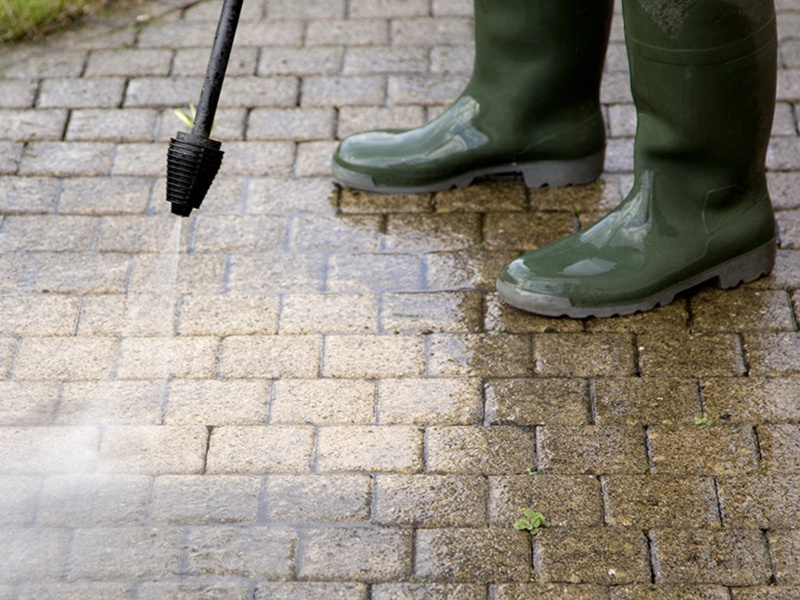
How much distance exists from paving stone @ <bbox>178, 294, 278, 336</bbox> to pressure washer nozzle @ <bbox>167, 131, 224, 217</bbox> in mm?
406

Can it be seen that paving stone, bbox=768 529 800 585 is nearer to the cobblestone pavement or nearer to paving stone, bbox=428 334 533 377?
the cobblestone pavement

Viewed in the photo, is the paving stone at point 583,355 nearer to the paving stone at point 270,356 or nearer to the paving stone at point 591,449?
the paving stone at point 591,449

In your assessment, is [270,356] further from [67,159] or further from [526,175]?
[67,159]

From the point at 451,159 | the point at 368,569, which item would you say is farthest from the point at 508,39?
the point at 368,569

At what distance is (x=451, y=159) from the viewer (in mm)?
3375

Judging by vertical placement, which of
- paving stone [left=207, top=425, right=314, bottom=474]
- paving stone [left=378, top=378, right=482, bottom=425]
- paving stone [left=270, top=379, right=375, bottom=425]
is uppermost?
paving stone [left=207, top=425, right=314, bottom=474]

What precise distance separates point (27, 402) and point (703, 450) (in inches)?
60.2

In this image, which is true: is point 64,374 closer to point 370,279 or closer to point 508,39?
point 370,279

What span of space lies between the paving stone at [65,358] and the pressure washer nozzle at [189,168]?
17.9 inches

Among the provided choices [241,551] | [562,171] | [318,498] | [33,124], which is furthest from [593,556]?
[33,124]

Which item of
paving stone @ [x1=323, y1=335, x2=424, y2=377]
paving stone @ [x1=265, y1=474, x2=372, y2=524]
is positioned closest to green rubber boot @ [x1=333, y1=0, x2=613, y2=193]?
paving stone @ [x1=323, y1=335, x2=424, y2=377]

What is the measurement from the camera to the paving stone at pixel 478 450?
2.45 metres

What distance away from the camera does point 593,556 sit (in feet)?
7.30

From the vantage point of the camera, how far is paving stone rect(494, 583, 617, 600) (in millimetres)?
2137
